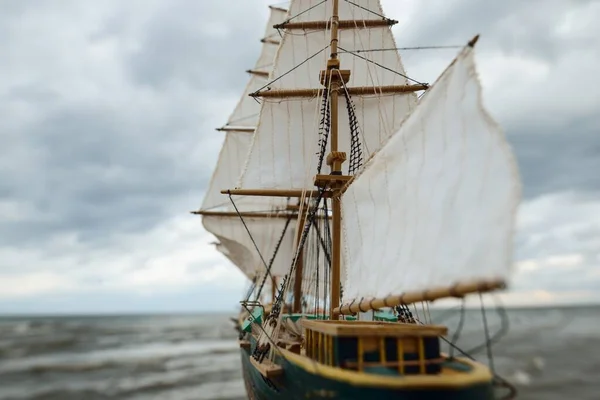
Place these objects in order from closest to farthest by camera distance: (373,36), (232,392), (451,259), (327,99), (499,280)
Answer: (499,280), (451,259), (327,99), (373,36), (232,392)

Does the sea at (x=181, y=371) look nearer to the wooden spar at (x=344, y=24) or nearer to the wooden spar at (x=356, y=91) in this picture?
the wooden spar at (x=356, y=91)

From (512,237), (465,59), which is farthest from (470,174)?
(465,59)

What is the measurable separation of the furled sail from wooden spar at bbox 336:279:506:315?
1546cm

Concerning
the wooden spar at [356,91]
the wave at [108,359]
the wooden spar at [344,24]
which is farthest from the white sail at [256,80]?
A: the wave at [108,359]

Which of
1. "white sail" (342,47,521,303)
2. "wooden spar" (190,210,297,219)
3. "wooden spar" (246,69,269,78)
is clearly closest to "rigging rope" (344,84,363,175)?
"white sail" (342,47,521,303)

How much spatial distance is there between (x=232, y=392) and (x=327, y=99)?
14651mm

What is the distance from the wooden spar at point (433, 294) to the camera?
231 inches

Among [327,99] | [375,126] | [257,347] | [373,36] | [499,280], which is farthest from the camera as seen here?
[373,36]

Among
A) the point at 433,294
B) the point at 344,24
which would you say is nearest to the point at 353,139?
the point at 344,24

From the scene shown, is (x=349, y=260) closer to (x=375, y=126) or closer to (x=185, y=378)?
(x=375, y=126)

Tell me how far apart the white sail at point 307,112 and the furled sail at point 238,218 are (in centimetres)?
823

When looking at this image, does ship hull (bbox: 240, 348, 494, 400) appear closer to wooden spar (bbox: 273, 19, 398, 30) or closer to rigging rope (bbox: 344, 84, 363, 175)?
rigging rope (bbox: 344, 84, 363, 175)

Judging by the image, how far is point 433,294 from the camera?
7.04 meters

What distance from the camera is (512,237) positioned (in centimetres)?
574
